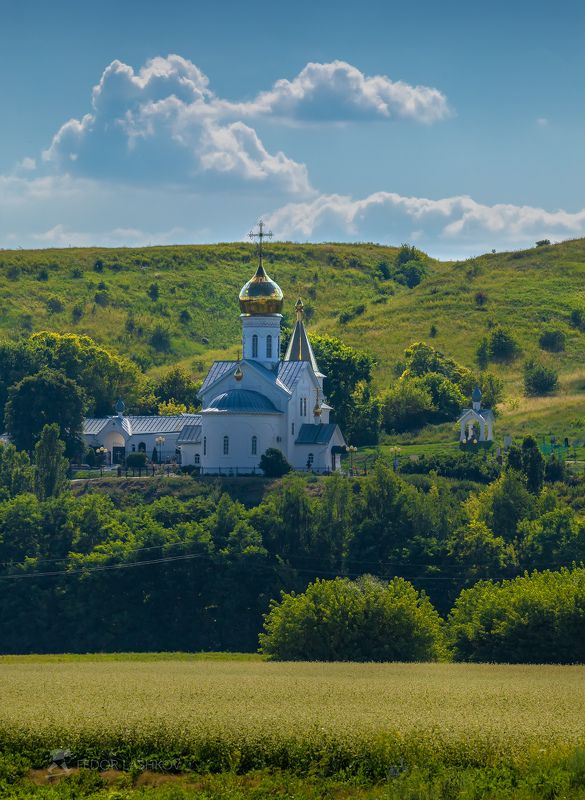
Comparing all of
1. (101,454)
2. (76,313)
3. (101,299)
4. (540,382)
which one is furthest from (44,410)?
(101,299)

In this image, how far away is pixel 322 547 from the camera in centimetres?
9925

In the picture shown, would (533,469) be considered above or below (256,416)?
below

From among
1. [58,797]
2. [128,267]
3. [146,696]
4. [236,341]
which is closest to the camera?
[58,797]

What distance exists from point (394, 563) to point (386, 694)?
45239mm

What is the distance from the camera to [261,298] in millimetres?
117125

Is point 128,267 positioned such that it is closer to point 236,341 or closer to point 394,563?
point 236,341

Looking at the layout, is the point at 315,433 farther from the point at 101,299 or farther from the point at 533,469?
the point at 101,299

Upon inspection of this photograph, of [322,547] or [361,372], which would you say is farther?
[361,372]

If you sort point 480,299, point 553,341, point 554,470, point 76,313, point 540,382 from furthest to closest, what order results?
point 76,313 < point 480,299 < point 553,341 < point 540,382 < point 554,470

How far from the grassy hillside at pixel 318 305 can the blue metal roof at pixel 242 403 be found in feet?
110

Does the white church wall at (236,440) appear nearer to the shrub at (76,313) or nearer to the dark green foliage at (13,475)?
the dark green foliage at (13,475)

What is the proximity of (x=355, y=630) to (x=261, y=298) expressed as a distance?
46.5 metres

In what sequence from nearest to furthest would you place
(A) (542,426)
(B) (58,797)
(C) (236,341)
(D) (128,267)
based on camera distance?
(B) (58,797) → (A) (542,426) → (C) (236,341) → (D) (128,267)

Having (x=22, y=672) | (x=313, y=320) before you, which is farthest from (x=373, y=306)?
(x=22, y=672)
